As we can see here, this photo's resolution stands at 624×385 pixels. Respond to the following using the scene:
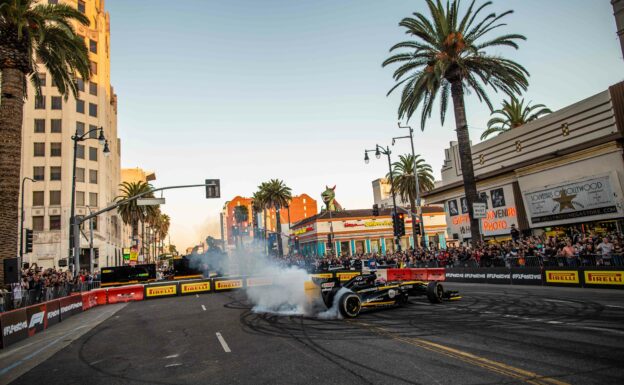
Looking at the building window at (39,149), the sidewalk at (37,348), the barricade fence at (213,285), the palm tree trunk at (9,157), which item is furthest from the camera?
the building window at (39,149)

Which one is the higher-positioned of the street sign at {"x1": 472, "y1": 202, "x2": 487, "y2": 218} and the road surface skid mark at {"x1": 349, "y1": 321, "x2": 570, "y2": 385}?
the street sign at {"x1": 472, "y1": 202, "x2": 487, "y2": 218}

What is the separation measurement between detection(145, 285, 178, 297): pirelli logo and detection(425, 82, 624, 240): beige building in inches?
837

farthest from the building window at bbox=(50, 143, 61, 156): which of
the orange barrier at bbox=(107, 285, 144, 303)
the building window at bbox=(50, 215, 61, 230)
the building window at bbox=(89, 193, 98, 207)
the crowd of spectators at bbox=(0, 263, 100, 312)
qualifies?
the orange barrier at bbox=(107, 285, 144, 303)

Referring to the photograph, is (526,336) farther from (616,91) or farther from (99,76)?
(99,76)

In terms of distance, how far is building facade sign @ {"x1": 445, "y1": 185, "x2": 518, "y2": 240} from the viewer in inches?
Result: 1341

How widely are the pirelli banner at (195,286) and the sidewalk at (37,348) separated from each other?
10931mm

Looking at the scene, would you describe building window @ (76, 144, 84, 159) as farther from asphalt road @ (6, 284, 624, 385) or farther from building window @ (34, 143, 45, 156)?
asphalt road @ (6, 284, 624, 385)

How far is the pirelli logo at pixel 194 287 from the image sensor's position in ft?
90.6

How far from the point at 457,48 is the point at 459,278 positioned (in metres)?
15.2

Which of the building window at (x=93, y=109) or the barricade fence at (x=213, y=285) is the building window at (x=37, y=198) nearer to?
the building window at (x=93, y=109)

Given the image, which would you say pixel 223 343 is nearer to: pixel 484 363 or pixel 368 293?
pixel 368 293

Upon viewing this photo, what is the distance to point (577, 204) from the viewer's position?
27.3m

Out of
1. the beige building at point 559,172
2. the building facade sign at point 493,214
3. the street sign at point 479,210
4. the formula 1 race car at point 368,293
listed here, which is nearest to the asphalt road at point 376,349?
the formula 1 race car at point 368,293

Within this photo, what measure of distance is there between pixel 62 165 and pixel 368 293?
5389 cm
